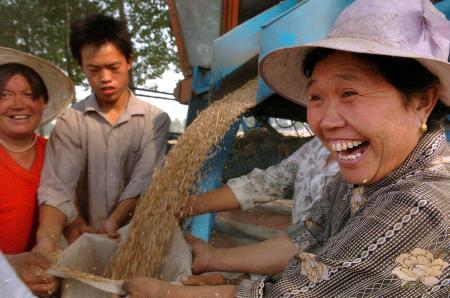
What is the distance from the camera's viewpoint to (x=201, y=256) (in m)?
2.05

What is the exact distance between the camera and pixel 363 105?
1.31 meters

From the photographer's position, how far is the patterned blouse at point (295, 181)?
2334 mm

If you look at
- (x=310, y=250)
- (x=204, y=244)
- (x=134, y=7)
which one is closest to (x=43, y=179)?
(x=204, y=244)

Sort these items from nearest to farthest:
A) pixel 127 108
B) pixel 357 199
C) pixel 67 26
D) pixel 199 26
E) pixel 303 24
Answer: pixel 357 199 → pixel 303 24 → pixel 127 108 → pixel 199 26 → pixel 67 26

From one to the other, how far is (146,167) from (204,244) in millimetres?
802

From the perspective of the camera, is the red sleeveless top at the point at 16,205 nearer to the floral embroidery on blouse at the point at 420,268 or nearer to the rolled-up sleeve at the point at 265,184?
the rolled-up sleeve at the point at 265,184

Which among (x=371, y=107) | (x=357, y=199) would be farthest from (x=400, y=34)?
(x=357, y=199)

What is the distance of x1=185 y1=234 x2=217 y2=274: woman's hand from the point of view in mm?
2027

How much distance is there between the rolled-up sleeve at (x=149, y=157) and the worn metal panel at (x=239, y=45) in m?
0.39

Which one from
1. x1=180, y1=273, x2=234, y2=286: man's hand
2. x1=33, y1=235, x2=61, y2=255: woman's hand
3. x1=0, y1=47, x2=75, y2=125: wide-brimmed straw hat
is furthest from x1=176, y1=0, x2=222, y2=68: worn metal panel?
x1=180, y1=273, x2=234, y2=286: man's hand

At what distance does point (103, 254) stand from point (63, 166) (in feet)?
2.32

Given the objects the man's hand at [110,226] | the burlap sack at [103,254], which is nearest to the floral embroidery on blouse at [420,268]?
the burlap sack at [103,254]

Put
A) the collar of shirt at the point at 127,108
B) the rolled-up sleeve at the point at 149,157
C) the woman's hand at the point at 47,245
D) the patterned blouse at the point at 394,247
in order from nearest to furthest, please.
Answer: the patterned blouse at the point at 394,247 → the woman's hand at the point at 47,245 → the rolled-up sleeve at the point at 149,157 → the collar of shirt at the point at 127,108

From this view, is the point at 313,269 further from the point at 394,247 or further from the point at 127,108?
the point at 127,108
